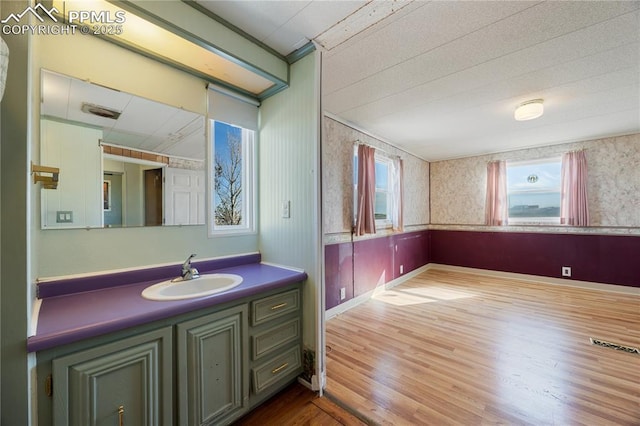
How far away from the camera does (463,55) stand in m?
1.78

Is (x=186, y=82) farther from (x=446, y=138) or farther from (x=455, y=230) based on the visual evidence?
(x=455, y=230)

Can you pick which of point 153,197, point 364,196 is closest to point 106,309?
point 153,197

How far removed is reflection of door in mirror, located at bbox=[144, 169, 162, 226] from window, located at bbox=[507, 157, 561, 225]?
17.7ft

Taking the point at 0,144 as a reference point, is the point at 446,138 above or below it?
above

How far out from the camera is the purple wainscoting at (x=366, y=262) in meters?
2.89

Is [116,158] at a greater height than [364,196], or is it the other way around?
[116,158]

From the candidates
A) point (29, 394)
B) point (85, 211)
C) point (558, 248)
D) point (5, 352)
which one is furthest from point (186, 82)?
point (558, 248)

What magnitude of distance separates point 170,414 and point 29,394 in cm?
52

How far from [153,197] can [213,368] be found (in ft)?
3.49

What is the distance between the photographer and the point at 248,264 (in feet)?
6.36

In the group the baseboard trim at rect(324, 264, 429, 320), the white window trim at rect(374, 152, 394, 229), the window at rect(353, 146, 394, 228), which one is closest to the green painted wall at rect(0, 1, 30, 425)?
the baseboard trim at rect(324, 264, 429, 320)

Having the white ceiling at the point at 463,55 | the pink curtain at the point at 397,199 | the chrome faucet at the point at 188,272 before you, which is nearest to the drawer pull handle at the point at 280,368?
the chrome faucet at the point at 188,272

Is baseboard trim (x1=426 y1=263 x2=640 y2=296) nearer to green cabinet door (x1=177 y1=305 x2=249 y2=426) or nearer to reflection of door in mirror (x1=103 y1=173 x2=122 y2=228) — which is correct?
green cabinet door (x1=177 y1=305 x2=249 y2=426)

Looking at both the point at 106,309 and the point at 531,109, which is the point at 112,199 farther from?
the point at 531,109
